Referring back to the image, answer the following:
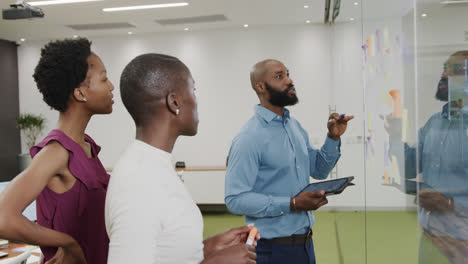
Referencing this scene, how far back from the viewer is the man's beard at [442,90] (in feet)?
2.62

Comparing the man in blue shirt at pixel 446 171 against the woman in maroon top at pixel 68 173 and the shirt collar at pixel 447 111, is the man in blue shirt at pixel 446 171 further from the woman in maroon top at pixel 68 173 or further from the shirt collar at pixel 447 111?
the woman in maroon top at pixel 68 173

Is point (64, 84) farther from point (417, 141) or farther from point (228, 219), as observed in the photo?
point (228, 219)

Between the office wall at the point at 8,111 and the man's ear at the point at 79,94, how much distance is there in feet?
24.6

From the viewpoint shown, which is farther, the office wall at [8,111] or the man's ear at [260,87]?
the office wall at [8,111]

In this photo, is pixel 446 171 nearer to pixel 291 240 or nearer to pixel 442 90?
pixel 442 90

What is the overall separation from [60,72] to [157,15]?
527 cm

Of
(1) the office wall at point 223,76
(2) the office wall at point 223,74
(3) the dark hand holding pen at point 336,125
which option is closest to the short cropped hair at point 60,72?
(3) the dark hand holding pen at point 336,125

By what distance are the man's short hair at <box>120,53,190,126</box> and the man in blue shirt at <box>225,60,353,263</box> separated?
1016mm

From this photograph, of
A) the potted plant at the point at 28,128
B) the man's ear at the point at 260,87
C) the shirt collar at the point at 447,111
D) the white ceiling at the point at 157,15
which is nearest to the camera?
the shirt collar at the point at 447,111

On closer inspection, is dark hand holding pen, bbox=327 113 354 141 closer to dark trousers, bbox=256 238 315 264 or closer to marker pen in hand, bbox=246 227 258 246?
dark trousers, bbox=256 238 315 264

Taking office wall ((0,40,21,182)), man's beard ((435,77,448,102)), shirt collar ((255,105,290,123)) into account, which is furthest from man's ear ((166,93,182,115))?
office wall ((0,40,21,182))

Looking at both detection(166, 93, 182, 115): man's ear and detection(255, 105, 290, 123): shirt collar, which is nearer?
detection(166, 93, 182, 115): man's ear

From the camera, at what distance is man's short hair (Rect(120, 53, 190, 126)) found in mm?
920

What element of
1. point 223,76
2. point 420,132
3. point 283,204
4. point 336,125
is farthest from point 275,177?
point 223,76
